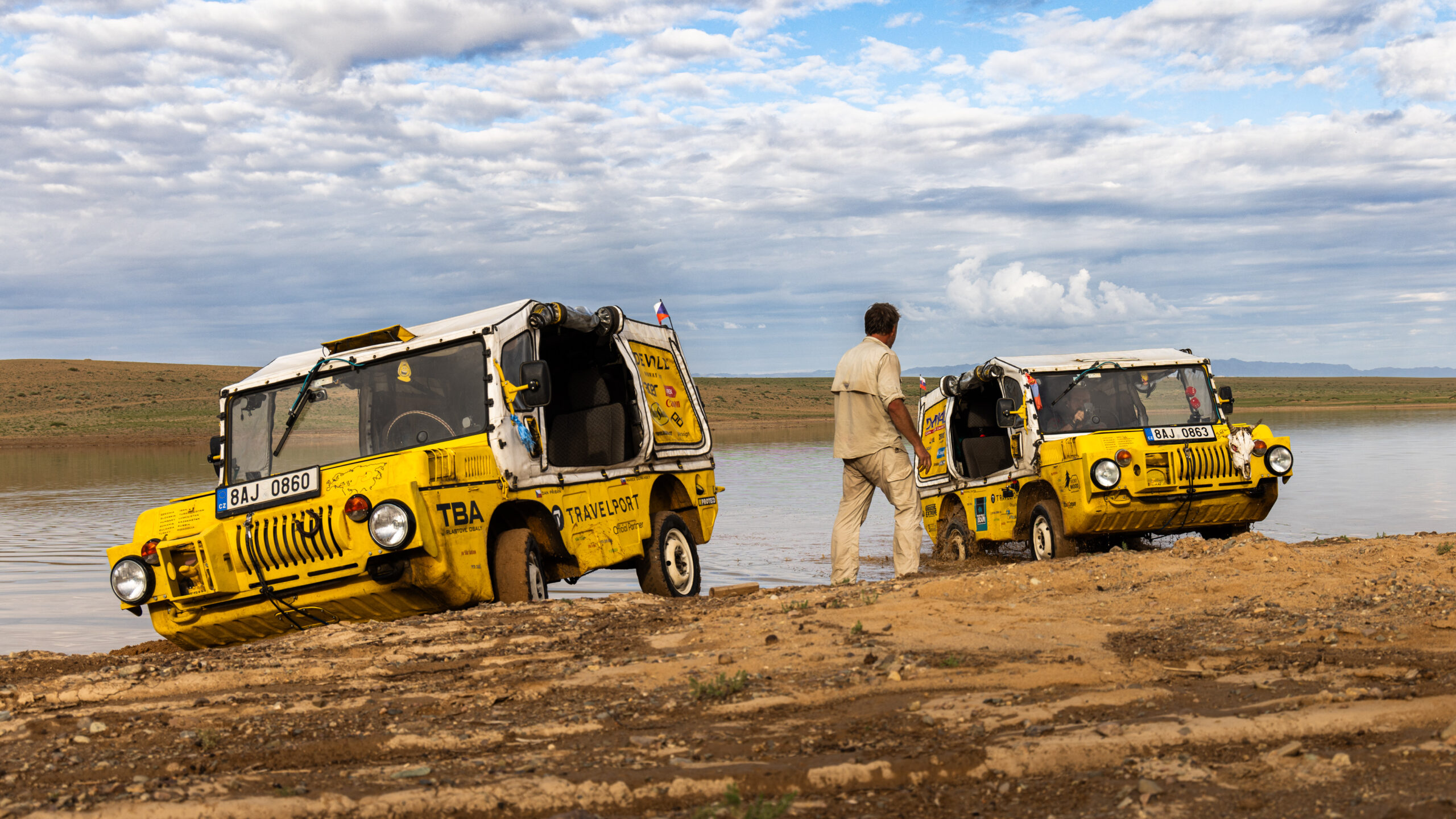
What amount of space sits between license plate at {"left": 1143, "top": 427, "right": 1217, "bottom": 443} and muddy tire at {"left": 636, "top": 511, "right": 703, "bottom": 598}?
428 cm

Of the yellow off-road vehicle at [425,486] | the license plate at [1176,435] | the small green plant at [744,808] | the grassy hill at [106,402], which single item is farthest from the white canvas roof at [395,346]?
the grassy hill at [106,402]

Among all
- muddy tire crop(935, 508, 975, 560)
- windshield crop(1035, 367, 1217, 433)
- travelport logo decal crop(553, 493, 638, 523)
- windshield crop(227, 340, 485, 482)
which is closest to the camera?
windshield crop(227, 340, 485, 482)

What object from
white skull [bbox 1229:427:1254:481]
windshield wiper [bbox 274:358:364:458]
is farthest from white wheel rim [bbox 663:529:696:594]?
white skull [bbox 1229:427:1254:481]

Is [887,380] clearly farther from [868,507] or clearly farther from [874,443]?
[868,507]

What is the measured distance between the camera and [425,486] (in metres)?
6.79

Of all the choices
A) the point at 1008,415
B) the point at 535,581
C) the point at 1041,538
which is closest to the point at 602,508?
the point at 535,581

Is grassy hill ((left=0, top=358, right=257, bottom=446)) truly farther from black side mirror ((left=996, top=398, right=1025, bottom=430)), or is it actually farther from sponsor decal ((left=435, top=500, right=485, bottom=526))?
Result: sponsor decal ((left=435, top=500, right=485, bottom=526))

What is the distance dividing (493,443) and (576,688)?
261 centimetres

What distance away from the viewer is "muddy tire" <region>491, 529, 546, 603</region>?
293 inches

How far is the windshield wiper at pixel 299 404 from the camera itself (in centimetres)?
819

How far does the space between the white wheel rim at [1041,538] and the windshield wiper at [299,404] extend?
21.7 feet

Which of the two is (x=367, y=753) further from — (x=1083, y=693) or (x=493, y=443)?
(x=493, y=443)

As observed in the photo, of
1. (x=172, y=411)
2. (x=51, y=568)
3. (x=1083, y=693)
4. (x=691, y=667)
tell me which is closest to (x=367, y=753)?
(x=691, y=667)

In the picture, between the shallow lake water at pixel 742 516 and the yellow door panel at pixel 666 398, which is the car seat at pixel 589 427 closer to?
the yellow door panel at pixel 666 398
